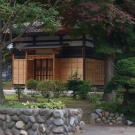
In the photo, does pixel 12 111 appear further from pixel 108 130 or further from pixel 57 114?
pixel 108 130

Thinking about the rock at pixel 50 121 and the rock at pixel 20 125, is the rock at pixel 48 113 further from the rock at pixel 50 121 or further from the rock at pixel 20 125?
the rock at pixel 20 125

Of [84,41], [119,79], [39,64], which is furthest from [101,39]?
[39,64]

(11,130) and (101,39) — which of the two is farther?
(101,39)

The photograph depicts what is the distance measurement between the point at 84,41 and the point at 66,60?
1.97 meters

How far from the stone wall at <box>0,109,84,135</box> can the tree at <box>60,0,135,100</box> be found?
5.86 meters

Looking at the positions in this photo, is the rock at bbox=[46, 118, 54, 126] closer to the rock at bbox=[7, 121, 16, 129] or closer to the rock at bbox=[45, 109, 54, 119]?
the rock at bbox=[45, 109, 54, 119]

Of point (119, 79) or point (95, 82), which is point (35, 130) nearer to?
point (119, 79)

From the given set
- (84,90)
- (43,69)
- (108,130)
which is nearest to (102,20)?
(84,90)

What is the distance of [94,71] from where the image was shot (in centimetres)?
2592

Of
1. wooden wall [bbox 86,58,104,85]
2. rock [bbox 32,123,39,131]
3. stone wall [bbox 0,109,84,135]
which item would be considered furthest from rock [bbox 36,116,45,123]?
wooden wall [bbox 86,58,104,85]

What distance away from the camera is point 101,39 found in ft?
56.8

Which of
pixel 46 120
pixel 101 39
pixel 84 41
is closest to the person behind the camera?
pixel 46 120

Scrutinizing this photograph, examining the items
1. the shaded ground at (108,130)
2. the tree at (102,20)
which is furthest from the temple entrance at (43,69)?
the shaded ground at (108,130)

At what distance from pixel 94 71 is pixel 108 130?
44.9 ft
